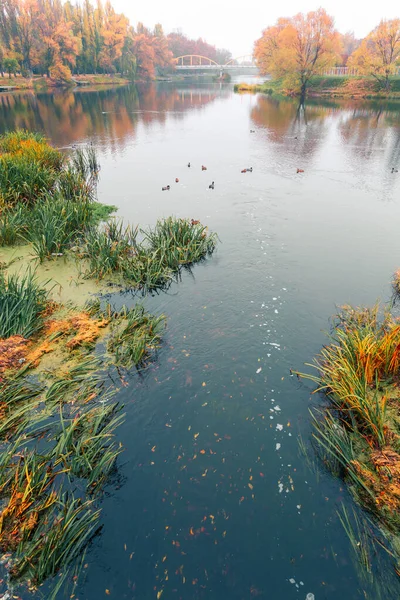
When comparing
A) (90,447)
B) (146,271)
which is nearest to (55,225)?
(146,271)

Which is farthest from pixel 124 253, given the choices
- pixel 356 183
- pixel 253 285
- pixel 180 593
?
pixel 356 183

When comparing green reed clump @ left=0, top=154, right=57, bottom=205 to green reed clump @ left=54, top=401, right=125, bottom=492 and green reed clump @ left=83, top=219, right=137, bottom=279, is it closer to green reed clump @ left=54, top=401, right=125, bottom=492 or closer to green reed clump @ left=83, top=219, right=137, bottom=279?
green reed clump @ left=83, top=219, right=137, bottom=279

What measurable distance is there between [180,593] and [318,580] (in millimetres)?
2316

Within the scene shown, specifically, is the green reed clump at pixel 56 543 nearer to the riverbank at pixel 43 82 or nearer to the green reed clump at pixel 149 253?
the green reed clump at pixel 149 253

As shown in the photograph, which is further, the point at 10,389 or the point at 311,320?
the point at 311,320

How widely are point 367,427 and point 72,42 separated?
11198 centimetres

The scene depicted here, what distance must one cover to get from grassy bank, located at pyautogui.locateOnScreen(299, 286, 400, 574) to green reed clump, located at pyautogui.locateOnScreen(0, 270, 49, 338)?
27.3 feet

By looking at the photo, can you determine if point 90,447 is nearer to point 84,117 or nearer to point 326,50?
point 84,117

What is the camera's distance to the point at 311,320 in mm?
11586

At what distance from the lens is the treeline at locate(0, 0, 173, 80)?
267 ft

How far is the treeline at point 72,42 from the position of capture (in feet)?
267

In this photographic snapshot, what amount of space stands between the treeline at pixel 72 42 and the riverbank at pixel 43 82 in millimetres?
2009

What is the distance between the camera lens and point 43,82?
3477 inches

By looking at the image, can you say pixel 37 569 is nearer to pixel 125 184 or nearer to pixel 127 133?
pixel 125 184
